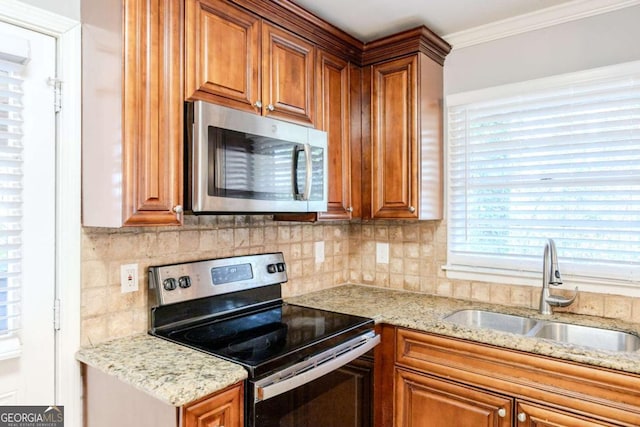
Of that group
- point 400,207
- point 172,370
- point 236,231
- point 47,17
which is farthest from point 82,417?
point 400,207

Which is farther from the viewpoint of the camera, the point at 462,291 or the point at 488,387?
the point at 462,291

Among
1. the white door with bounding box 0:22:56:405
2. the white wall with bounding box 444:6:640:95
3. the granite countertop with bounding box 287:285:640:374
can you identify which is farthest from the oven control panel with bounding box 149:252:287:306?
the white wall with bounding box 444:6:640:95

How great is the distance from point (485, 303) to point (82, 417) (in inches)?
76.0


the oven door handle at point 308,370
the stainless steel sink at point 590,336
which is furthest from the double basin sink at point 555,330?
the oven door handle at point 308,370

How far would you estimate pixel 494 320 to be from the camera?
2102 mm

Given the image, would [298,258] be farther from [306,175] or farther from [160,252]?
[160,252]

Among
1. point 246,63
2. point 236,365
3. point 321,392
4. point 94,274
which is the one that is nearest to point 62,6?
point 246,63

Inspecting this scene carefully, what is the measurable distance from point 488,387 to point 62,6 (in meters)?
2.17

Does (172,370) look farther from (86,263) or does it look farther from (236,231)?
(236,231)

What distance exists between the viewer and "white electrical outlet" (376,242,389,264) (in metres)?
2.62

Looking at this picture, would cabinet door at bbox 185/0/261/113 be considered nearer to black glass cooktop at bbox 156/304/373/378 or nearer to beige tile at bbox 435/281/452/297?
black glass cooktop at bbox 156/304/373/378

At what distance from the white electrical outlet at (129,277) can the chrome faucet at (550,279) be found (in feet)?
5.99

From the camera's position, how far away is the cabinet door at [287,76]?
5.89 ft

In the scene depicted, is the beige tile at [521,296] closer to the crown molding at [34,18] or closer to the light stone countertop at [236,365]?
the light stone countertop at [236,365]
